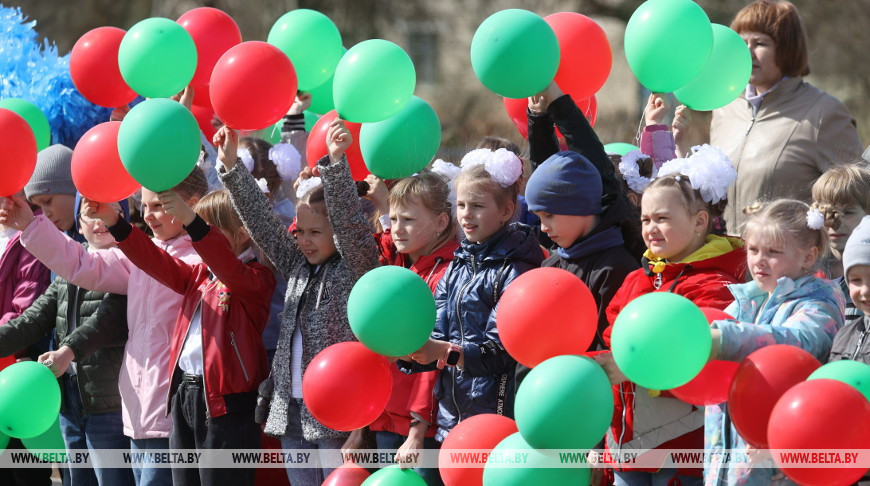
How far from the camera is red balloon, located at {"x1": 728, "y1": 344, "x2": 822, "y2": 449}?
3.05m

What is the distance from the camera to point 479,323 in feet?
13.2

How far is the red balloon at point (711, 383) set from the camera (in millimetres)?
3223

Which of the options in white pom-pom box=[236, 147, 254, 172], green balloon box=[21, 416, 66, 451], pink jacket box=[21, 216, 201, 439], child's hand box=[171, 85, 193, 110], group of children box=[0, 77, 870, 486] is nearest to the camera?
group of children box=[0, 77, 870, 486]

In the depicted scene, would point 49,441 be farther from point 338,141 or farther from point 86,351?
point 338,141

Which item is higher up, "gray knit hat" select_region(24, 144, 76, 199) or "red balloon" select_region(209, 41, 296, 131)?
"red balloon" select_region(209, 41, 296, 131)

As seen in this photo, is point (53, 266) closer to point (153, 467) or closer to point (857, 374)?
point (153, 467)

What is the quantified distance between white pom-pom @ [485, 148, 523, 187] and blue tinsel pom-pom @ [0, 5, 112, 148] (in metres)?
3.17

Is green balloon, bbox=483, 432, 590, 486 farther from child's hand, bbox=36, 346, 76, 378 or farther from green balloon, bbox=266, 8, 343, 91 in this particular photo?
green balloon, bbox=266, 8, 343, 91

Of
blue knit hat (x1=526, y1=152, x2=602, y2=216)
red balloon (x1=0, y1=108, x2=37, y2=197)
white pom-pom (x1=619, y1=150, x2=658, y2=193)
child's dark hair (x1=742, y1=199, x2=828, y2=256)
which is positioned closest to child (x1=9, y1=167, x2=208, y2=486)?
red balloon (x1=0, y1=108, x2=37, y2=197)

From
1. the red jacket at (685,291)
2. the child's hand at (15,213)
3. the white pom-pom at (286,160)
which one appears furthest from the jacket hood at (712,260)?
the child's hand at (15,213)

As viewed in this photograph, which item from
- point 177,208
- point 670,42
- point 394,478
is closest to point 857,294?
point 670,42

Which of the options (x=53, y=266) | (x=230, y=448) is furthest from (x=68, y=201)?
(x=230, y=448)

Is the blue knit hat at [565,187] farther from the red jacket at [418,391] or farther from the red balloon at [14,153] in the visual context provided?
the red balloon at [14,153]

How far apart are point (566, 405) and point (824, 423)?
69 centimetres
